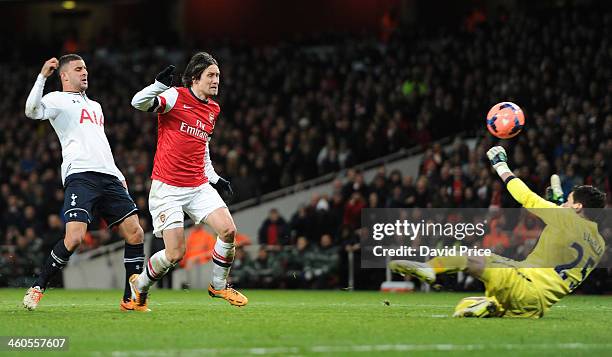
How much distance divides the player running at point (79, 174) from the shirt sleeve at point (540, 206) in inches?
155

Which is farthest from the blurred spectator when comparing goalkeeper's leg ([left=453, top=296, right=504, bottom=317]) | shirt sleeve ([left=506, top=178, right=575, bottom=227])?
shirt sleeve ([left=506, top=178, right=575, bottom=227])

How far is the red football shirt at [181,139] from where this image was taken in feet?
35.8

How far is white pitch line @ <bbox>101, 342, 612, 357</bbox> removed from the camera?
7.22 meters

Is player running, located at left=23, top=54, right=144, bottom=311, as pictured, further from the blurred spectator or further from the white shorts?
the blurred spectator

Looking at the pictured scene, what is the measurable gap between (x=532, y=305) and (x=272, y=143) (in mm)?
14934

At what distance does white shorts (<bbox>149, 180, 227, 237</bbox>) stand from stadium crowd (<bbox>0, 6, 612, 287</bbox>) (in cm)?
871

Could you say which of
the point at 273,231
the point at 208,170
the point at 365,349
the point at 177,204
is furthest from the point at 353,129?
the point at 365,349

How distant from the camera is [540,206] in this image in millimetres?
9891

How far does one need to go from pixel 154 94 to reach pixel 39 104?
123 cm

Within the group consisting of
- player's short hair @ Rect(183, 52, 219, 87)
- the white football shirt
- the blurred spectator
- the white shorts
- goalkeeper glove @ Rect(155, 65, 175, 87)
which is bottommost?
the blurred spectator

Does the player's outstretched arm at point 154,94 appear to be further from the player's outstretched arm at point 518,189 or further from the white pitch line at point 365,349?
the white pitch line at point 365,349

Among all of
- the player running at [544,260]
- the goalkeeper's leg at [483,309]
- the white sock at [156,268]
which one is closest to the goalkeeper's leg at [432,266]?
the player running at [544,260]

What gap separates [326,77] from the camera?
91.6 ft

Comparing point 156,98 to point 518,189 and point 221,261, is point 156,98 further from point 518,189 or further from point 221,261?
point 518,189
